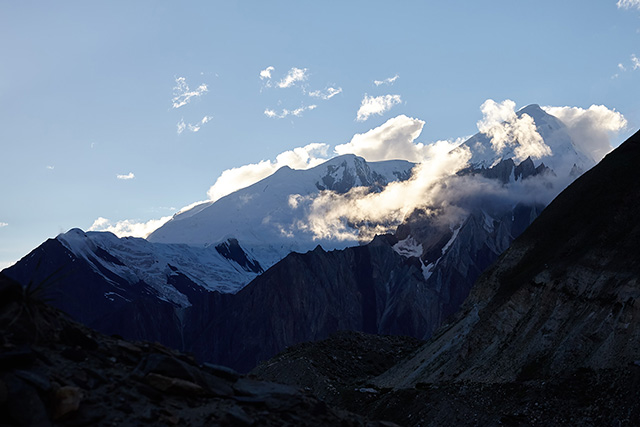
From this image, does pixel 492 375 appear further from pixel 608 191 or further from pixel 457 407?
pixel 608 191

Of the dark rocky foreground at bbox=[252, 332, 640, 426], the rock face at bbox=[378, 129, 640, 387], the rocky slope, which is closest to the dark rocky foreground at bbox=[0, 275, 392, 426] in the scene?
the dark rocky foreground at bbox=[252, 332, 640, 426]

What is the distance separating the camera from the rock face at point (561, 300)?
2147 inches

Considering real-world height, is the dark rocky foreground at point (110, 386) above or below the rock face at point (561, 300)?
above

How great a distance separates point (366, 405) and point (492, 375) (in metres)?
15.4

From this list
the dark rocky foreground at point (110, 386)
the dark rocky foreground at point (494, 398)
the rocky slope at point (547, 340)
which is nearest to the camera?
the dark rocky foreground at point (110, 386)

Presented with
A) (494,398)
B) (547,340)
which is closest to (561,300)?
(547,340)

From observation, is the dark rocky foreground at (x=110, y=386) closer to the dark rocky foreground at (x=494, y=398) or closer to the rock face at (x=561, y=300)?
the dark rocky foreground at (x=494, y=398)

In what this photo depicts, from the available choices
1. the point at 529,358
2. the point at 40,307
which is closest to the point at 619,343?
the point at 529,358

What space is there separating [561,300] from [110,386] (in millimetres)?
51920

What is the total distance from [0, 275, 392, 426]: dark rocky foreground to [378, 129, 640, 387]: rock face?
35199 millimetres

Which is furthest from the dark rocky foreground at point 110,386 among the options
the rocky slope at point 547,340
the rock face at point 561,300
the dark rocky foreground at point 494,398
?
the rock face at point 561,300

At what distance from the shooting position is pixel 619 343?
168ft

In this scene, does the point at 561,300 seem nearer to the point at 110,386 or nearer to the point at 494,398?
the point at 494,398

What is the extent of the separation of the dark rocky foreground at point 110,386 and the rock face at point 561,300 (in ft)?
115
